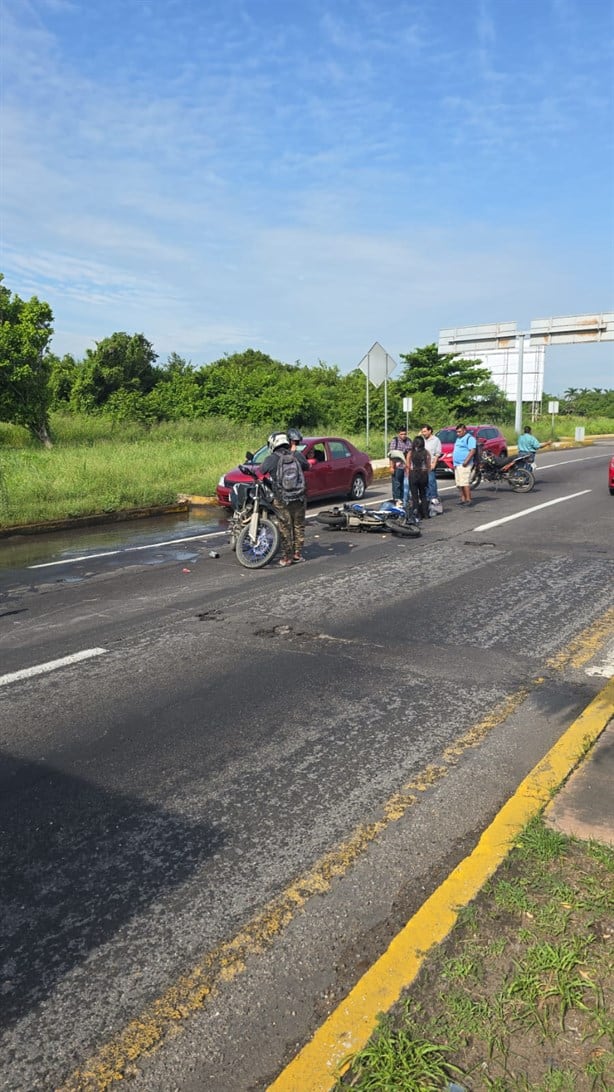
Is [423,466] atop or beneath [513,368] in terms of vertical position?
beneath

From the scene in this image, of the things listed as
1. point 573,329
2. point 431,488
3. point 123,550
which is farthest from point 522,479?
point 573,329

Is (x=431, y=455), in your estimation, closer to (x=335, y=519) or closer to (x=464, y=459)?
(x=464, y=459)

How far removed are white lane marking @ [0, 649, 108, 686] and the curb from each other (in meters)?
3.68

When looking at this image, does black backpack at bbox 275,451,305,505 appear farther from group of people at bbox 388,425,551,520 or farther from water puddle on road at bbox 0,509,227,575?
group of people at bbox 388,425,551,520

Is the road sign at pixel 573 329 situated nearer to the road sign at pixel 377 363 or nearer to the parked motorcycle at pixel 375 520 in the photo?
the road sign at pixel 377 363

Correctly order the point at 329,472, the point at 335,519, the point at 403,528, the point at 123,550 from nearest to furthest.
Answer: the point at 123,550, the point at 403,528, the point at 335,519, the point at 329,472

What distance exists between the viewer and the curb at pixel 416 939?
7.31 feet

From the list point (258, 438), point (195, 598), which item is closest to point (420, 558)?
point (195, 598)

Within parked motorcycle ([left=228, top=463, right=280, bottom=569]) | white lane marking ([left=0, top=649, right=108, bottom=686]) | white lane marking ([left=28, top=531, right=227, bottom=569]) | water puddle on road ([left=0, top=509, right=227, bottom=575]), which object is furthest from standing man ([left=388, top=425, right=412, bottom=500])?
white lane marking ([left=0, top=649, right=108, bottom=686])

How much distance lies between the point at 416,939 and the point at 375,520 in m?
9.71

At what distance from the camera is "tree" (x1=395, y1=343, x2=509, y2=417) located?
4909 centimetres

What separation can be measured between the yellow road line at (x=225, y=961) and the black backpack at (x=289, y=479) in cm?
611

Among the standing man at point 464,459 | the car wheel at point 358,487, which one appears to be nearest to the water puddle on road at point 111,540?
the car wheel at point 358,487

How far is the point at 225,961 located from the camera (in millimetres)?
2744
